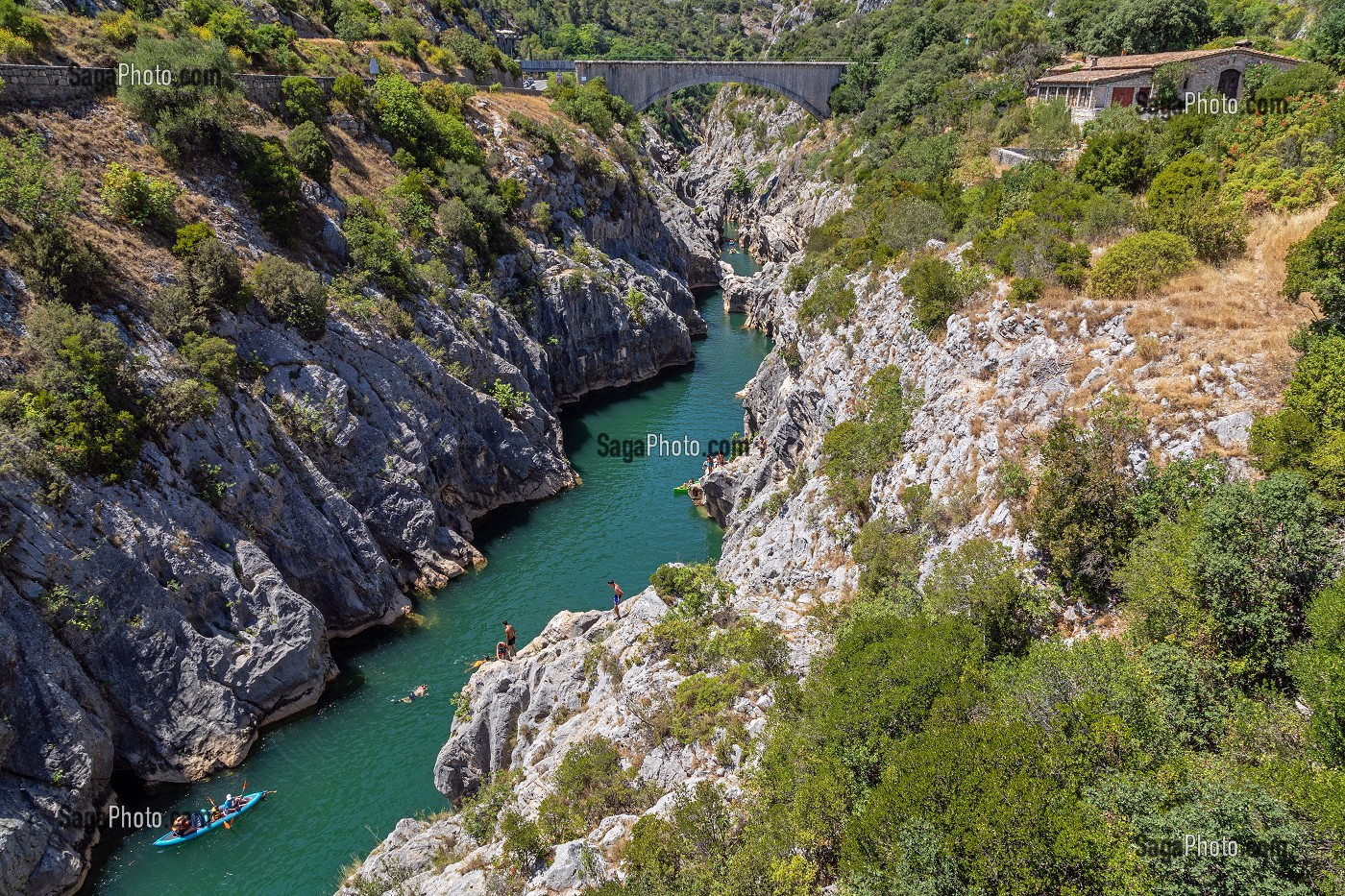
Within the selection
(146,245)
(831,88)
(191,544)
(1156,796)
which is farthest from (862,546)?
(831,88)

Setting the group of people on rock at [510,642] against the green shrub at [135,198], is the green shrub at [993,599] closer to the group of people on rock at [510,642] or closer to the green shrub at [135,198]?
the group of people on rock at [510,642]

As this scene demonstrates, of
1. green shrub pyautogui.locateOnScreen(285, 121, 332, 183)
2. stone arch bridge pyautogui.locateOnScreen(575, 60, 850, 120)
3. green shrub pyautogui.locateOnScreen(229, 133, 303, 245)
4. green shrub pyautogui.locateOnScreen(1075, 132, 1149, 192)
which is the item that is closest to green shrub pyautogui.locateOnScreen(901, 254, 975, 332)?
green shrub pyautogui.locateOnScreen(1075, 132, 1149, 192)

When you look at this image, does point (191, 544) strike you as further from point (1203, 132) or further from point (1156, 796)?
point (1203, 132)

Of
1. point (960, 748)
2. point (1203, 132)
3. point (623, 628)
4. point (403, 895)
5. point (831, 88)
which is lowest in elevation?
point (403, 895)

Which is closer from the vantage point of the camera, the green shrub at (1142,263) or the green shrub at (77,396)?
the green shrub at (1142,263)

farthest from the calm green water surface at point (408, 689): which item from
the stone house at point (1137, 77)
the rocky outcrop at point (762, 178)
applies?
the rocky outcrop at point (762, 178)

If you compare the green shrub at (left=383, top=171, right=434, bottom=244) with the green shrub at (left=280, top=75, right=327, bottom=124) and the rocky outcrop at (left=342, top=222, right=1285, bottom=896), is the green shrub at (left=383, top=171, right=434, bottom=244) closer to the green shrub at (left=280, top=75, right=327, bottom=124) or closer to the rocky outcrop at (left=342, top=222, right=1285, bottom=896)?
the green shrub at (left=280, top=75, right=327, bottom=124)

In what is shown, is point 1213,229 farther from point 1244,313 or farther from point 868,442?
point 868,442
